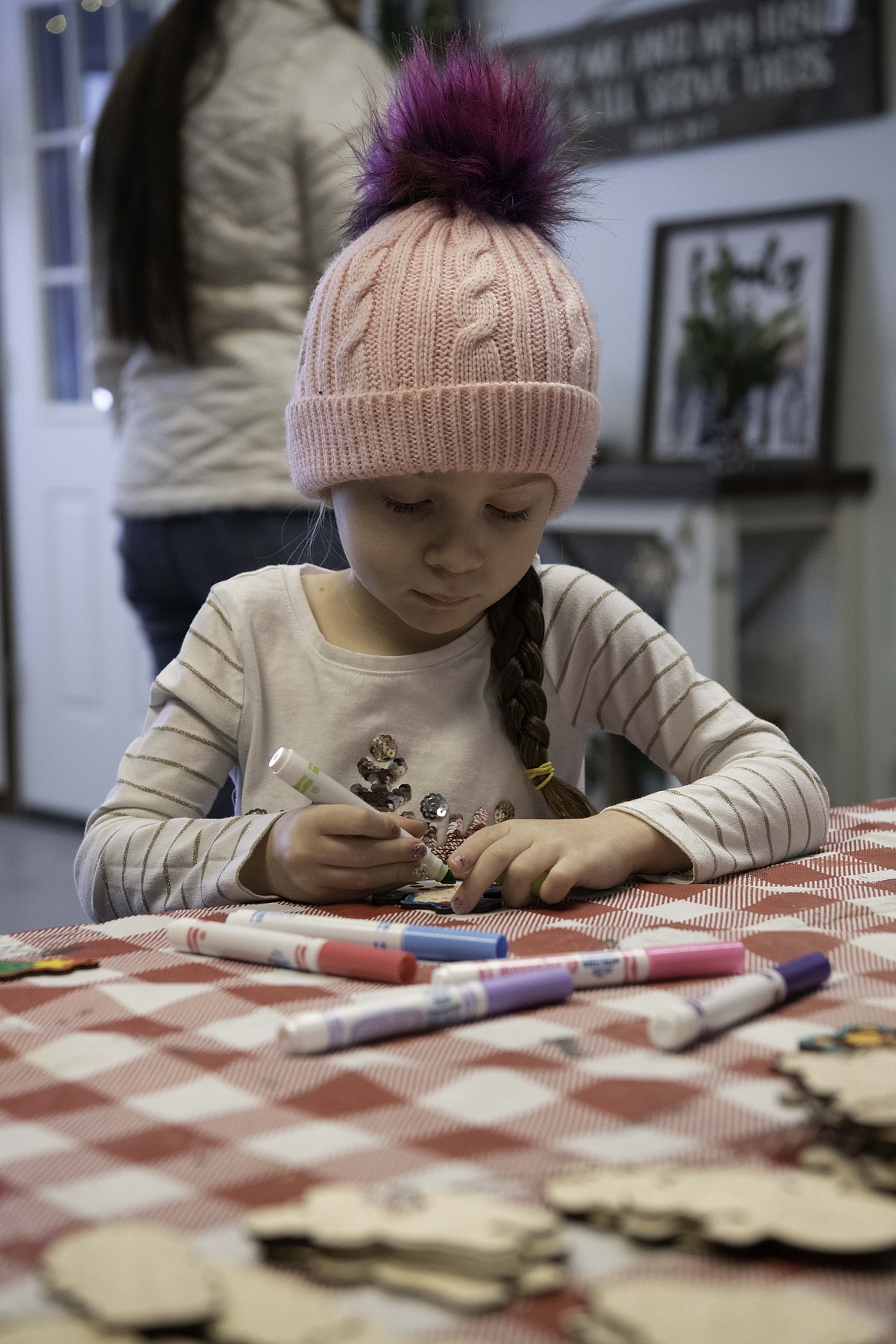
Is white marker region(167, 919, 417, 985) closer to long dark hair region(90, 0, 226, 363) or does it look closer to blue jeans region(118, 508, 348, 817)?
blue jeans region(118, 508, 348, 817)

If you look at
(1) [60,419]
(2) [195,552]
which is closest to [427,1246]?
(2) [195,552]

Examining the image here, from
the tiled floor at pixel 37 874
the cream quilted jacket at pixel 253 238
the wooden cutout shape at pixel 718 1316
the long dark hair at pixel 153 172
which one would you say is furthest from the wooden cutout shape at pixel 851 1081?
the tiled floor at pixel 37 874

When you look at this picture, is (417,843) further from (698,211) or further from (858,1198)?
(698,211)

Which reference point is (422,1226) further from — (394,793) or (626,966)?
(394,793)

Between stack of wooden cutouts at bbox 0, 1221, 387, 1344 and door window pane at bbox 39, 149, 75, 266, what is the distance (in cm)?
338

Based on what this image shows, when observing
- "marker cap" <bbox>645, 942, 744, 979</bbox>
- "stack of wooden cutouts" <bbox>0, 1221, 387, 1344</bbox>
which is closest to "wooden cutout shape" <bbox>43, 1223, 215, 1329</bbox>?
"stack of wooden cutouts" <bbox>0, 1221, 387, 1344</bbox>

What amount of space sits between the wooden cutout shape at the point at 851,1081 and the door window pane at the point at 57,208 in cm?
331

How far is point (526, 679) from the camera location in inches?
43.0

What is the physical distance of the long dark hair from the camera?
1.56 meters

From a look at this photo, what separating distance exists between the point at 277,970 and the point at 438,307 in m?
0.46

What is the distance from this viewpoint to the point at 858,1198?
43 cm

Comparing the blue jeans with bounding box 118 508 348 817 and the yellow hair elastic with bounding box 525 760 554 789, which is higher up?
the blue jeans with bounding box 118 508 348 817

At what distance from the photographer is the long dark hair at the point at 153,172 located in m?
1.56

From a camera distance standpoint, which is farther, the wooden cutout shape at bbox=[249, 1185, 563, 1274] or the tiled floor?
the tiled floor
